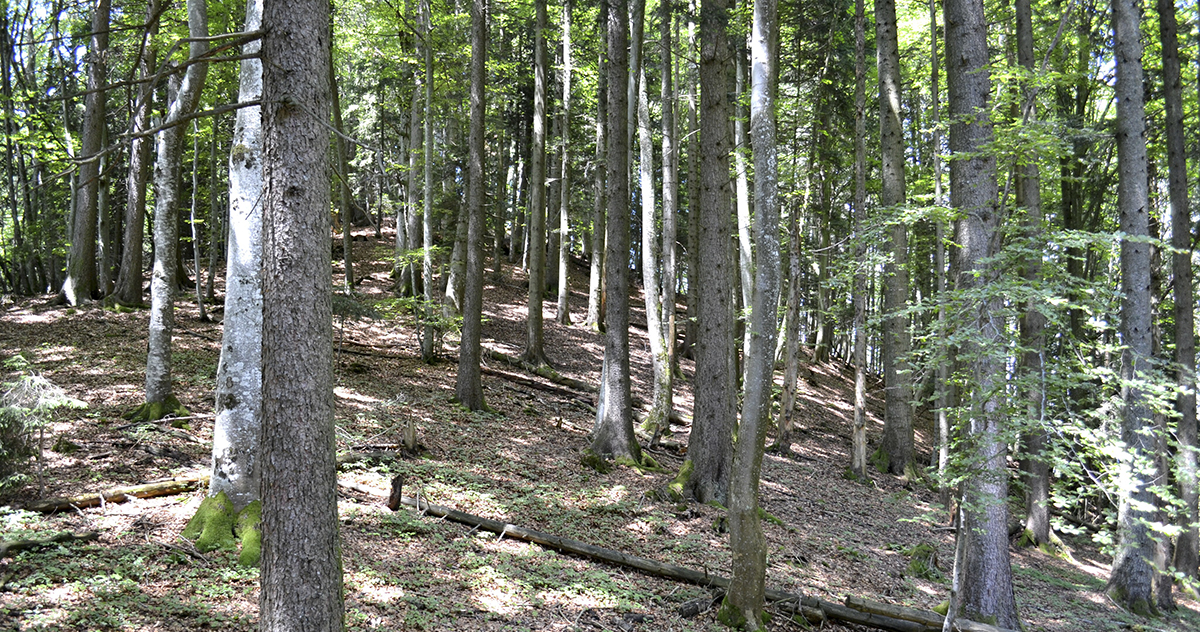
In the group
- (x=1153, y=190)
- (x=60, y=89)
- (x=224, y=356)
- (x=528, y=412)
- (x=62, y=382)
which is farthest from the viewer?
(x=60, y=89)

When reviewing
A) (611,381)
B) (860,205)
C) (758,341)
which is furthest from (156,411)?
(860,205)

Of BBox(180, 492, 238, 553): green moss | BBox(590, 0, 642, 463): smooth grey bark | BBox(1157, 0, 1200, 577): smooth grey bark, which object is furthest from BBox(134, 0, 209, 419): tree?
BBox(1157, 0, 1200, 577): smooth grey bark

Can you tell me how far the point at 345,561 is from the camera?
6094 millimetres

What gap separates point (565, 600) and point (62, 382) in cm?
833

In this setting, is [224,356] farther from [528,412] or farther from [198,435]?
[528,412]

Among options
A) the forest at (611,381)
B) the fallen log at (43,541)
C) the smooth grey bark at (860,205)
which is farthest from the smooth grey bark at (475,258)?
the smooth grey bark at (860,205)

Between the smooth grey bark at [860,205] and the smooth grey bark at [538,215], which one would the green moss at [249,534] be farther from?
the smooth grey bark at [860,205]

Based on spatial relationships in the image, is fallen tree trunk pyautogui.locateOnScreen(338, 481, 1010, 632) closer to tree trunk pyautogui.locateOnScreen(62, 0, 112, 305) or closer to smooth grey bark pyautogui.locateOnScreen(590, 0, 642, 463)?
smooth grey bark pyautogui.locateOnScreen(590, 0, 642, 463)

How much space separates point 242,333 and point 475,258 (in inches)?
271

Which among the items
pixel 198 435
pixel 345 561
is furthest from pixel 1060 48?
pixel 198 435

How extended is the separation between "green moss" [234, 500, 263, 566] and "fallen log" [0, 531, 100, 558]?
1084mm

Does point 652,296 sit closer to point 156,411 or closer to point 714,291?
point 714,291

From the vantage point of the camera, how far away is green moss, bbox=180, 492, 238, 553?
564 cm

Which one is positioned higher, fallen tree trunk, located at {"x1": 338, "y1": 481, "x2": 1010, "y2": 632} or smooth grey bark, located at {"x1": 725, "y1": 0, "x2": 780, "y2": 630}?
smooth grey bark, located at {"x1": 725, "y1": 0, "x2": 780, "y2": 630}
